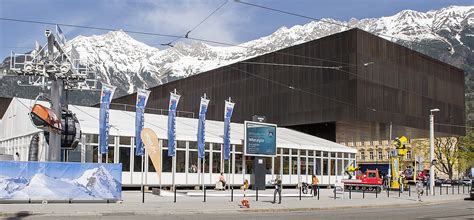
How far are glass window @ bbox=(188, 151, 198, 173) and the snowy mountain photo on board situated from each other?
15.2m

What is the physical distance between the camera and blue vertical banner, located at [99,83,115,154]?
3500 cm

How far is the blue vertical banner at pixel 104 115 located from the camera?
35000mm

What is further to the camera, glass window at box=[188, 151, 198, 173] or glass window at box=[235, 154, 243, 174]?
glass window at box=[235, 154, 243, 174]

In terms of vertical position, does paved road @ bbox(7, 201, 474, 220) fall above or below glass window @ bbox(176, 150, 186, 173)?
below

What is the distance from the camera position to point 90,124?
38.3 metres

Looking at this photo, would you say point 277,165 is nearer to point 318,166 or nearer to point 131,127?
point 318,166

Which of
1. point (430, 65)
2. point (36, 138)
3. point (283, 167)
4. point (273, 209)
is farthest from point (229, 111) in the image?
point (430, 65)

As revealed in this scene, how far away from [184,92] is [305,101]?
77.8ft

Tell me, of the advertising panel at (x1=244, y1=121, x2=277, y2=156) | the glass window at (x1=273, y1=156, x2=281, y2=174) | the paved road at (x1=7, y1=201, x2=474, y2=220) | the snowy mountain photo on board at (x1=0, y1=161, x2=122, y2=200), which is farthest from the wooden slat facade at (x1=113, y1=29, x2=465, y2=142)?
the snowy mountain photo on board at (x1=0, y1=161, x2=122, y2=200)

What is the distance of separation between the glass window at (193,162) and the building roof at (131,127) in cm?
118

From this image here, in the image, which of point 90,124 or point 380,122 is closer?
point 90,124

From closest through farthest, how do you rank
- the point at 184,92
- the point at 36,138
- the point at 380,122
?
the point at 36,138 → the point at 380,122 → the point at 184,92

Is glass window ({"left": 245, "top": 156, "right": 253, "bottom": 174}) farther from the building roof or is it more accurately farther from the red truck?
the red truck

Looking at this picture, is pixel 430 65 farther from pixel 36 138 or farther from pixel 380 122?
pixel 36 138
